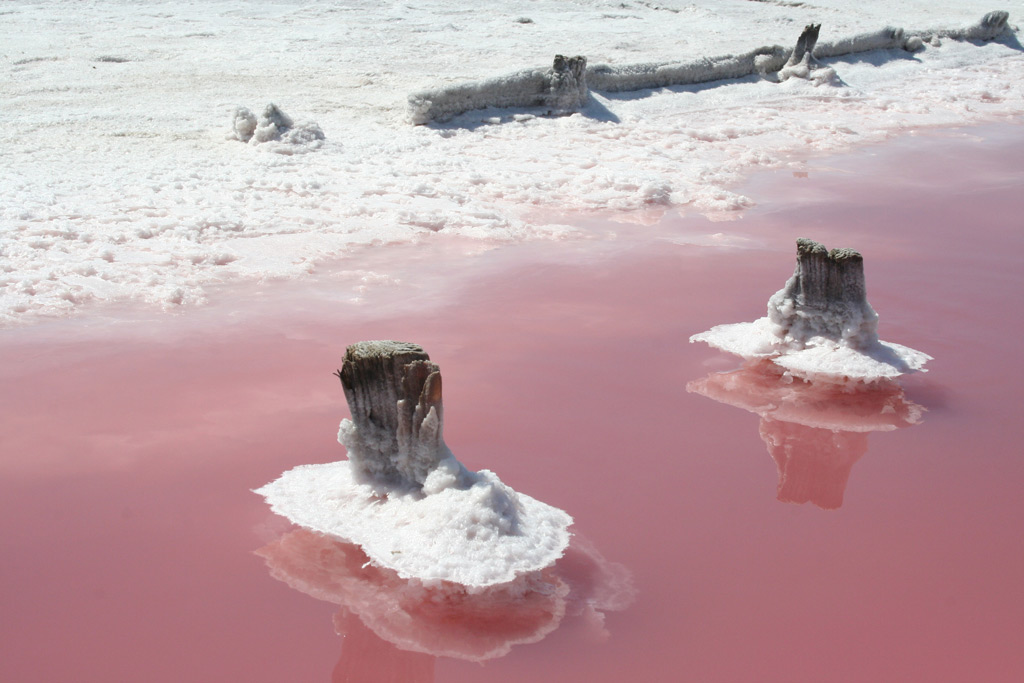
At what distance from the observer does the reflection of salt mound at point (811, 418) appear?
280 cm

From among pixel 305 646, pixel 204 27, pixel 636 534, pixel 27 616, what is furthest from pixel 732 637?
pixel 204 27

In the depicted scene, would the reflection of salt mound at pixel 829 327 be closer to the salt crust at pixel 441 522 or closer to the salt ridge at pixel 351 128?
the salt crust at pixel 441 522

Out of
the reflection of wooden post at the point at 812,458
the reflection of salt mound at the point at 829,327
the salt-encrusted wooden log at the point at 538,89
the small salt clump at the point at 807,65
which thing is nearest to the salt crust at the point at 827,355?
the reflection of salt mound at the point at 829,327

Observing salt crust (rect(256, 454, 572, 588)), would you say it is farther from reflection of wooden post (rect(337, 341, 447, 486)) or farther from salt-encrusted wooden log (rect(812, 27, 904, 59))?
salt-encrusted wooden log (rect(812, 27, 904, 59))

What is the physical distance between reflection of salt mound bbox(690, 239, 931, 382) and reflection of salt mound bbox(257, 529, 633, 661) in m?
1.38

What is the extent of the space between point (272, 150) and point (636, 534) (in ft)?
12.4

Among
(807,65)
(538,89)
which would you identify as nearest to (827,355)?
(538,89)

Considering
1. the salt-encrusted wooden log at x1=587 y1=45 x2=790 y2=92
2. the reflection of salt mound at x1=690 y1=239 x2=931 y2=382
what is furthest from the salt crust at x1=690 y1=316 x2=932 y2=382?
the salt-encrusted wooden log at x1=587 y1=45 x2=790 y2=92

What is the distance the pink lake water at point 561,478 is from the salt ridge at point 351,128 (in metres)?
0.43

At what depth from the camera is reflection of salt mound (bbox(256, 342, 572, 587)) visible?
6.95 ft

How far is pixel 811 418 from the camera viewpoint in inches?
123

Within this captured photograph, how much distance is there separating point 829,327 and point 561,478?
1.24 m

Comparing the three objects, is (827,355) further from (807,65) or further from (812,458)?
(807,65)

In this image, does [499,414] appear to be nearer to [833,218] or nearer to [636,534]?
[636,534]
